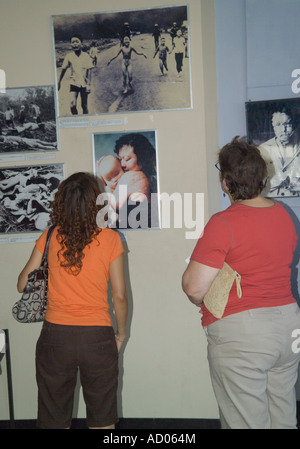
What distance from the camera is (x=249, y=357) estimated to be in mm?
1949

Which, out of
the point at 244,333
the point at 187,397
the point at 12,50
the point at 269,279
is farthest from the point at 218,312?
the point at 12,50

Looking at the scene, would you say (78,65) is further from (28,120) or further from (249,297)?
(249,297)

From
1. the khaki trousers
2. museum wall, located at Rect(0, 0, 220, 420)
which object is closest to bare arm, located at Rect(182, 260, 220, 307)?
the khaki trousers

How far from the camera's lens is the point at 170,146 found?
3.21 metres

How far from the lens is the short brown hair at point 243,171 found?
2.05 m

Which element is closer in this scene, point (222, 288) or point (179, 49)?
point (222, 288)

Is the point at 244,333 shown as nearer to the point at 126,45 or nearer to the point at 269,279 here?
the point at 269,279

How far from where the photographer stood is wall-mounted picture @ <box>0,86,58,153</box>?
3268 millimetres

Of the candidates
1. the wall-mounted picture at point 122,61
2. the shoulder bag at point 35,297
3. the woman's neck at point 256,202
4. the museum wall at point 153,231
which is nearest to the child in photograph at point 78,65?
the wall-mounted picture at point 122,61

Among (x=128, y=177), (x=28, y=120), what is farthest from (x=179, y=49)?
Answer: (x=28, y=120)

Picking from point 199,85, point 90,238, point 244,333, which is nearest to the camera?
point 244,333

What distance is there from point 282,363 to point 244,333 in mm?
259

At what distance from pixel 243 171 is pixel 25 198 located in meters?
1.87

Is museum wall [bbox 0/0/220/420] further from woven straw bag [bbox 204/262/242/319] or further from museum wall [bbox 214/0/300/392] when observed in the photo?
woven straw bag [bbox 204/262/242/319]
